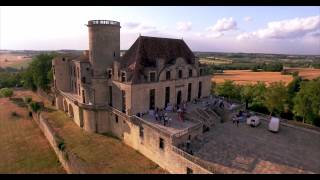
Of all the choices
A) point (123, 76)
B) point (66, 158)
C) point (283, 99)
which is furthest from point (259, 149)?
point (66, 158)

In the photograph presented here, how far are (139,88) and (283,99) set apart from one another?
2455cm

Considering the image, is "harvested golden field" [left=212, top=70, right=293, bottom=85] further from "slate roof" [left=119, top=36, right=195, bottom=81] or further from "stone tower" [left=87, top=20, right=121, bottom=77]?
"stone tower" [left=87, top=20, right=121, bottom=77]

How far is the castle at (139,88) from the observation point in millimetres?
28922

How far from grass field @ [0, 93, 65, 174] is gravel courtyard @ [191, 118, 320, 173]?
18.3m

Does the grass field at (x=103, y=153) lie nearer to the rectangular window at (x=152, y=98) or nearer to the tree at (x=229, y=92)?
the rectangular window at (x=152, y=98)

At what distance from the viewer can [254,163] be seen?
23156 mm

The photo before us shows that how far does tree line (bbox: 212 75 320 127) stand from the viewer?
36.0 meters

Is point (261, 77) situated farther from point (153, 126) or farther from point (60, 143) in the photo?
point (60, 143)

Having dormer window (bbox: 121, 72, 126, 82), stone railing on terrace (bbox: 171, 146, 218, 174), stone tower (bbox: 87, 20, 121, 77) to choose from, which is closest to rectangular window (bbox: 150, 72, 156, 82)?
dormer window (bbox: 121, 72, 126, 82)

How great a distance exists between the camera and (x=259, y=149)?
26.0 metres

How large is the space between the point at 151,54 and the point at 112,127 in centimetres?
1235

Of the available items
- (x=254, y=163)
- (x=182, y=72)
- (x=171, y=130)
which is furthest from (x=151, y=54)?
(x=254, y=163)

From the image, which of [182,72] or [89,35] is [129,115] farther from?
[89,35]

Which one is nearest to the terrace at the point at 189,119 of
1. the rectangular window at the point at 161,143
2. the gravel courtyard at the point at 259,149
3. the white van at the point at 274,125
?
the rectangular window at the point at 161,143
